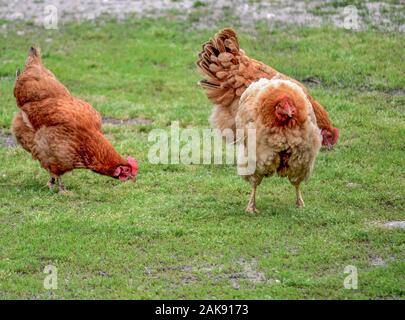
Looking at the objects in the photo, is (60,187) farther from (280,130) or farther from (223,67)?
(280,130)

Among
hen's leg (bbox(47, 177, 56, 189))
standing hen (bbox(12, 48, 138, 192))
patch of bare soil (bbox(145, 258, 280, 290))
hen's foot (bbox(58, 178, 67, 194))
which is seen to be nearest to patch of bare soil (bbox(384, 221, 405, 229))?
patch of bare soil (bbox(145, 258, 280, 290))

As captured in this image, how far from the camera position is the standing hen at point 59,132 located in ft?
34.1

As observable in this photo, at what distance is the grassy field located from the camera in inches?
324

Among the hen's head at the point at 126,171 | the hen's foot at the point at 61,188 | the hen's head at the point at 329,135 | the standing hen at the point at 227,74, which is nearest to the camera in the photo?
the hen's head at the point at 126,171

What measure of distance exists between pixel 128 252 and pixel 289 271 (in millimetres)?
1898

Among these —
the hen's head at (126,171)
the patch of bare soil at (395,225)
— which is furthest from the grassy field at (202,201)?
the hen's head at (126,171)

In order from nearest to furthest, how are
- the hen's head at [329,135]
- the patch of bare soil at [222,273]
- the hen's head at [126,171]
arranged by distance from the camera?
the patch of bare soil at [222,273], the hen's head at [126,171], the hen's head at [329,135]

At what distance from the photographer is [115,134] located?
1334 cm

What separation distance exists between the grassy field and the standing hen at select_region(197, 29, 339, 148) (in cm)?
95

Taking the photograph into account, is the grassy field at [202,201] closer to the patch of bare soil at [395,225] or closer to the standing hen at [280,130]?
the patch of bare soil at [395,225]

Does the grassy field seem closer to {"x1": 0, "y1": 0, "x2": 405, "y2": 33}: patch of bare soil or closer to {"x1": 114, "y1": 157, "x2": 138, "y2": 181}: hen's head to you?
{"x1": 114, "y1": 157, "x2": 138, "y2": 181}: hen's head

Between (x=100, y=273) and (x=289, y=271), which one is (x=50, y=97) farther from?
(x=289, y=271)

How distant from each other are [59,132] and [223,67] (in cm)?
263

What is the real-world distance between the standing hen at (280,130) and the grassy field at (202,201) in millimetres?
662
